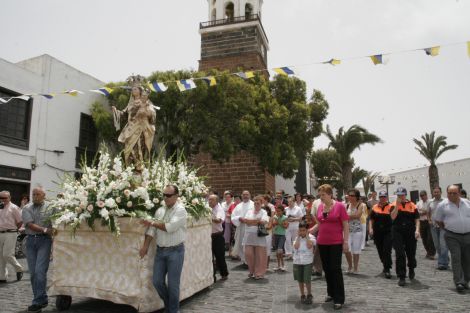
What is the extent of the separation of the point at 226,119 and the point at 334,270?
13.7 metres

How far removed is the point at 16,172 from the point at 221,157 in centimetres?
899

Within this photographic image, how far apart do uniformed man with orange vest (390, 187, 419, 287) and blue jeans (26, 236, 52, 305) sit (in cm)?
655

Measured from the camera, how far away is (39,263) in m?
6.03

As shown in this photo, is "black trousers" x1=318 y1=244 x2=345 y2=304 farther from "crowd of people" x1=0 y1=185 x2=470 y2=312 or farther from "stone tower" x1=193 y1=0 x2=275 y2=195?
"stone tower" x1=193 y1=0 x2=275 y2=195

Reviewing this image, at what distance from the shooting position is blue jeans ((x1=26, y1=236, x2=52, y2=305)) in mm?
5922

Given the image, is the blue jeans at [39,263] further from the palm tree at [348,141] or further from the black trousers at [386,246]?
the palm tree at [348,141]

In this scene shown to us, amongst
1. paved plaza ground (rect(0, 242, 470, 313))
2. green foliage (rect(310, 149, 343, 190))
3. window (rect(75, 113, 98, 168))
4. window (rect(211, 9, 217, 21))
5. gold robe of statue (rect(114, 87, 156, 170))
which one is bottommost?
paved plaza ground (rect(0, 242, 470, 313))

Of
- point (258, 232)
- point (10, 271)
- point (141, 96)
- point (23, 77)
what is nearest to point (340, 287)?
point (258, 232)

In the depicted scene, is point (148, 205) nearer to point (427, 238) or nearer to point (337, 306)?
point (337, 306)

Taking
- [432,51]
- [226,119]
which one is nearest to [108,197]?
[432,51]

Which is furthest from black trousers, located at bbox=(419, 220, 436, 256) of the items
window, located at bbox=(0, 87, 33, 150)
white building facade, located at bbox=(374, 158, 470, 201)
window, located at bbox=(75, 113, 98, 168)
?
white building facade, located at bbox=(374, 158, 470, 201)

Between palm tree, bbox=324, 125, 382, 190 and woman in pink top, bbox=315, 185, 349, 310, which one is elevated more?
palm tree, bbox=324, 125, 382, 190

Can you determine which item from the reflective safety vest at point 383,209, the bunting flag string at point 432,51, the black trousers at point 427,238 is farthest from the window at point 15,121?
the black trousers at point 427,238

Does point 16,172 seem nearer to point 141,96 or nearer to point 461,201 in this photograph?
point 141,96
